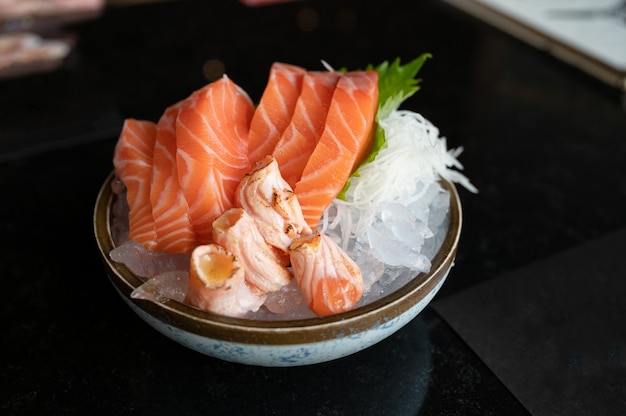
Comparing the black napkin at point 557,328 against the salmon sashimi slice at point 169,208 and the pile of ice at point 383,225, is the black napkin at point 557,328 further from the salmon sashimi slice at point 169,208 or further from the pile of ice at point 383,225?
the salmon sashimi slice at point 169,208

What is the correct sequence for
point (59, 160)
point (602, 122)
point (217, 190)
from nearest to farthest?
1. point (217, 190)
2. point (59, 160)
3. point (602, 122)

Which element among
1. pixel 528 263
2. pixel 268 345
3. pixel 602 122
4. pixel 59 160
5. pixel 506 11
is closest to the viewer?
pixel 268 345

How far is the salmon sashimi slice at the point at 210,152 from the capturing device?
3.34ft

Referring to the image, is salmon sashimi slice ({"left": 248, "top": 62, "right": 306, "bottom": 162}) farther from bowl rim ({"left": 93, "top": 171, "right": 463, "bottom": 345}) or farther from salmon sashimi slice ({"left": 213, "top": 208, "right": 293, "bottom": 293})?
bowl rim ({"left": 93, "top": 171, "right": 463, "bottom": 345})

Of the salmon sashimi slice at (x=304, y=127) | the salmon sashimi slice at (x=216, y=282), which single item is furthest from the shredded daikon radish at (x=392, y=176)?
the salmon sashimi slice at (x=216, y=282)

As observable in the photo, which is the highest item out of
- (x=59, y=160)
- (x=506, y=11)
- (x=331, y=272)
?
(x=331, y=272)

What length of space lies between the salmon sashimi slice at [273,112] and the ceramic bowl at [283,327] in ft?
1.13

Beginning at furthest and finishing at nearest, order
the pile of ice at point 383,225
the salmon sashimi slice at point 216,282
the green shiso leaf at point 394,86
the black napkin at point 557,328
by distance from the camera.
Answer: the green shiso leaf at point 394,86 < the black napkin at point 557,328 < the pile of ice at point 383,225 < the salmon sashimi slice at point 216,282

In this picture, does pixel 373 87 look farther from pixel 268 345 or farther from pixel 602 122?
pixel 602 122

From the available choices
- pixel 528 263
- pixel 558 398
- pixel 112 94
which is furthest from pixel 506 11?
pixel 558 398

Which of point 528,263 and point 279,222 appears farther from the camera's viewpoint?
point 528,263

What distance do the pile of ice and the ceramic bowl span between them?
0.03 metres

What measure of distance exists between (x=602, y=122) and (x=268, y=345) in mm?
1567

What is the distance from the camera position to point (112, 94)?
196cm
